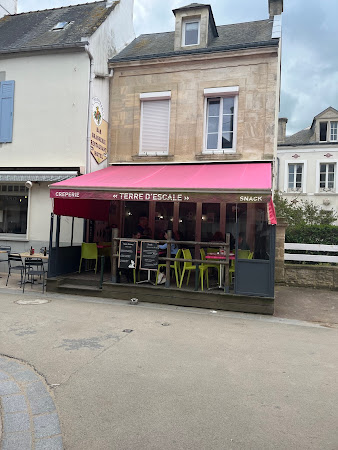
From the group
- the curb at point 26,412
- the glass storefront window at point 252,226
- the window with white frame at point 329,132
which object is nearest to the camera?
the curb at point 26,412

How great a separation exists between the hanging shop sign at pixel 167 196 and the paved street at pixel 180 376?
2281 mm

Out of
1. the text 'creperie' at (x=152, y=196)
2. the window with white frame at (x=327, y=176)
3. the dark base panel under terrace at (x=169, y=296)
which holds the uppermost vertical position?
the window with white frame at (x=327, y=176)

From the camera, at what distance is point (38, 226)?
1023 cm

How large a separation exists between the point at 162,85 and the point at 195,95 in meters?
1.09

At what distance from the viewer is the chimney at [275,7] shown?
12.3 m

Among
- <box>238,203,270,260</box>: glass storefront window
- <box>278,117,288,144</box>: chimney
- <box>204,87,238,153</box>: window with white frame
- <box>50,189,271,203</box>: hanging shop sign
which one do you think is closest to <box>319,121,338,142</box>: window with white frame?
<box>278,117,288,144</box>: chimney

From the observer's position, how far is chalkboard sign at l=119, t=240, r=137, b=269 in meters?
7.73

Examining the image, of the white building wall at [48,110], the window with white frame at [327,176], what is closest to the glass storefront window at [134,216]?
the white building wall at [48,110]

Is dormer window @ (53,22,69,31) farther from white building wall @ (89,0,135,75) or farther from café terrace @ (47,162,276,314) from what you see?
café terrace @ (47,162,276,314)

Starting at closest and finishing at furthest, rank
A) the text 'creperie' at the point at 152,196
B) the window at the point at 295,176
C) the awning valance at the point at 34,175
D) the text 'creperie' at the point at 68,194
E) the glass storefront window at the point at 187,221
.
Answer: the text 'creperie' at the point at 152,196 < the text 'creperie' at the point at 68,194 < the awning valance at the point at 34,175 < the glass storefront window at the point at 187,221 < the window at the point at 295,176

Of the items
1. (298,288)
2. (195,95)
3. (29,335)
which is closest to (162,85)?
(195,95)

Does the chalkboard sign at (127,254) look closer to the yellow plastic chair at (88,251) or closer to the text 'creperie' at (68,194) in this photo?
the text 'creperie' at (68,194)

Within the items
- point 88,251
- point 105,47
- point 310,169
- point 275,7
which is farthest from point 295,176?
point 88,251

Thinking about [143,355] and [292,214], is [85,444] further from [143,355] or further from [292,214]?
[292,214]
